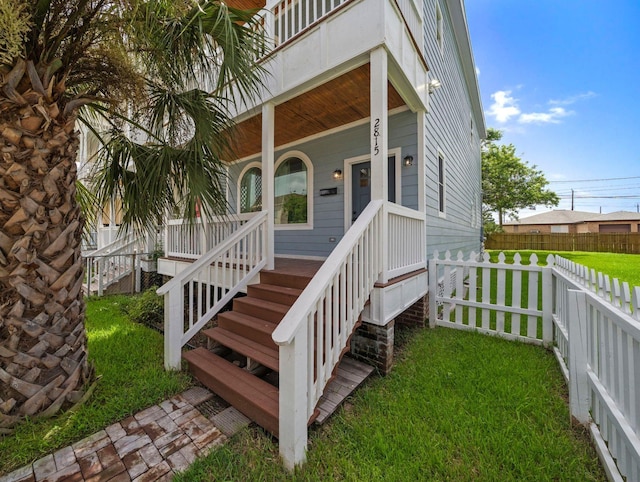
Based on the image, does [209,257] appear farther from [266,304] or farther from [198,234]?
[198,234]

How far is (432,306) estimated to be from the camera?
15.7ft

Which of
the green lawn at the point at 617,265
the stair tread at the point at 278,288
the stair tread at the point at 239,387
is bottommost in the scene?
the stair tread at the point at 239,387

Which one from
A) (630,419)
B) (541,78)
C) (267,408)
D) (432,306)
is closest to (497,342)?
(432,306)

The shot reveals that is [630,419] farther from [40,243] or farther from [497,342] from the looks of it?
[40,243]

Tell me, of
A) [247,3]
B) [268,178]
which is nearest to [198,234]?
[268,178]

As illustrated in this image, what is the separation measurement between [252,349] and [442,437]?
6.30ft

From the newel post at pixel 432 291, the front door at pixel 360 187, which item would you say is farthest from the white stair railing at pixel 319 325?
the front door at pixel 360 187

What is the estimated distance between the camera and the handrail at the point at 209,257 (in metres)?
3.20

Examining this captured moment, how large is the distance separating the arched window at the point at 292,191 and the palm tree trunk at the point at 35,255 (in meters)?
4.35

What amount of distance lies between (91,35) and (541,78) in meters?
28.6

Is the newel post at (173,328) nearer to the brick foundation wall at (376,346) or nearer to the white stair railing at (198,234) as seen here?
the white stair railing at (198,234)

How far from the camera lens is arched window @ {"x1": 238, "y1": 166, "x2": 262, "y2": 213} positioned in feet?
24.3

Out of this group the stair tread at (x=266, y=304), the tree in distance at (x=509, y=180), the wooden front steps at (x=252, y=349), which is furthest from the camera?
the tree in distance at (x=509, y=180)

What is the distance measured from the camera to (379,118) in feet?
10.9
